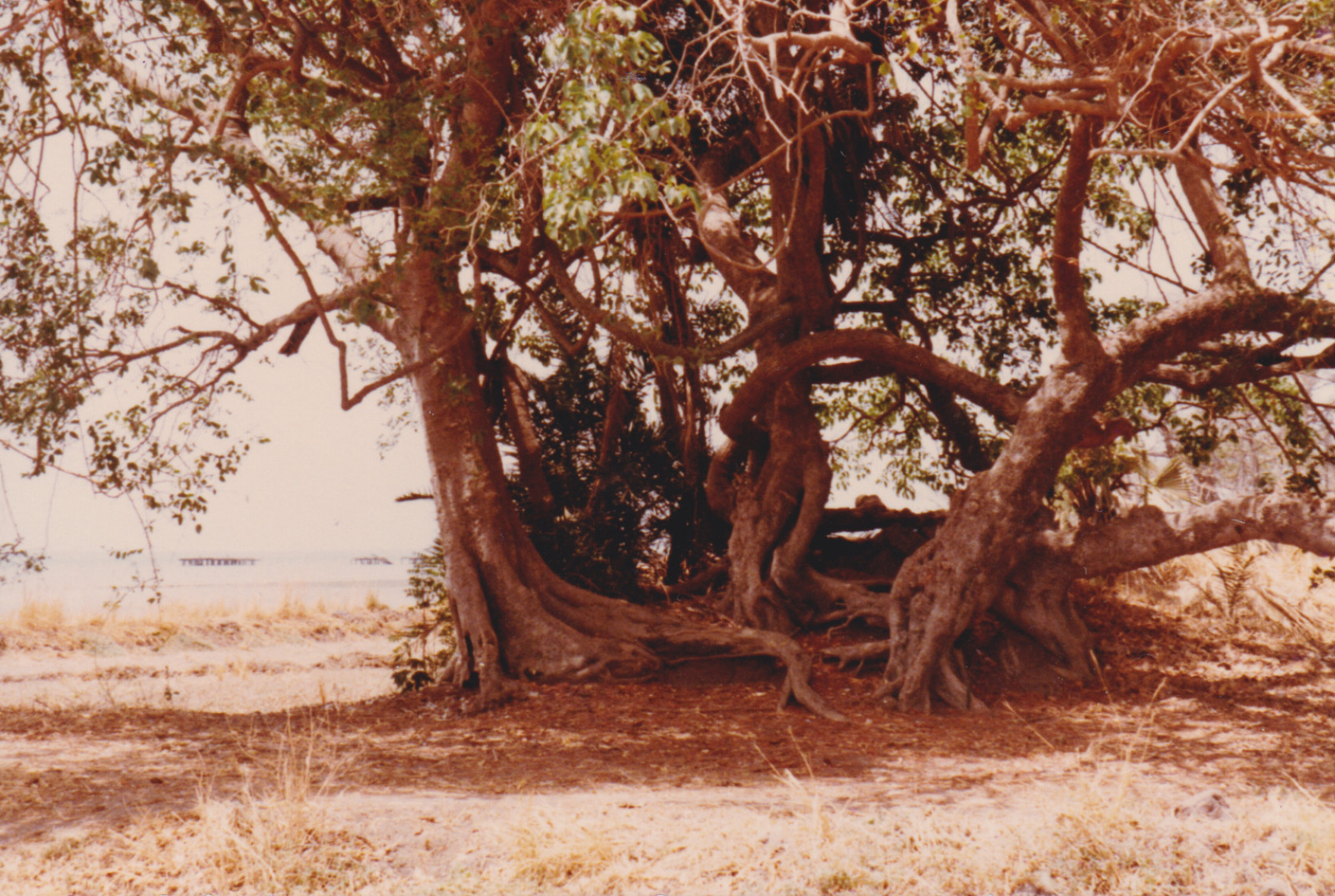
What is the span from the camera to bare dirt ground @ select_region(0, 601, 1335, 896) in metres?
4.50

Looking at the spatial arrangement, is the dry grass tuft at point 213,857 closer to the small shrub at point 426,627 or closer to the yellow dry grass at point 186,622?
the small shrub at point 426,627

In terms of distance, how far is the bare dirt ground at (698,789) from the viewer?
450 centimetres

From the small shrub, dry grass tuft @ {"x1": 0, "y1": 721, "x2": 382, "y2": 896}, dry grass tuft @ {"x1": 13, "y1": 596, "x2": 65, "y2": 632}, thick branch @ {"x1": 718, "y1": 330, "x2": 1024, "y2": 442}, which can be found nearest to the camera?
dry grass tuft @ {"x1": 0, "y1": 721, "x2": 382, "y2": 896}

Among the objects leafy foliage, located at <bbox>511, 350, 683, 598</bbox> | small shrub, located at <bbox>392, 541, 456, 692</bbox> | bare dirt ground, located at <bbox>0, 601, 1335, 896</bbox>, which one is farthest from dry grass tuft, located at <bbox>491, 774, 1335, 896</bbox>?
leafy foliage, located at <bbox>511, 350, 683, 598</bbox>

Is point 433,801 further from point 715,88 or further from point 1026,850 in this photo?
point 715,88

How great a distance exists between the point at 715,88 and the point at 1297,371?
19.9 feet

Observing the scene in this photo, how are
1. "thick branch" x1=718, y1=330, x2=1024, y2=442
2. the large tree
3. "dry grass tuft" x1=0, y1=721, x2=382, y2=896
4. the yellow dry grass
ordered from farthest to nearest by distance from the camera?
the yellow dry grass
"thick branch" x1=718, y1=330, x2=1024, y2=442
the large tree
"dry grass tuft" x1=0, y1=721, x2=382, y2=896

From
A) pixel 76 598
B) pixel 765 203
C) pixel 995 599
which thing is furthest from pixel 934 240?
pixel 76 598

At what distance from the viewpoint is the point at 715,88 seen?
10.5 m

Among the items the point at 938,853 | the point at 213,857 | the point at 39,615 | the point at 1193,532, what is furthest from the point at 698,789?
the point at 39,615

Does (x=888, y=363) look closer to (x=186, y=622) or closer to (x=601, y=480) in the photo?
(x=601, y=480)

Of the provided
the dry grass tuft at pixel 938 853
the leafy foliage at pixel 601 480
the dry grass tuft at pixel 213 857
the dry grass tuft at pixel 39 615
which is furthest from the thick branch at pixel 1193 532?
the dry grass tuft at pixel 39 615

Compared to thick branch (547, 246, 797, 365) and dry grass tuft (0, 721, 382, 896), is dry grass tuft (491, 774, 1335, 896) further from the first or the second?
thick branch (547, 246, 797, 365)

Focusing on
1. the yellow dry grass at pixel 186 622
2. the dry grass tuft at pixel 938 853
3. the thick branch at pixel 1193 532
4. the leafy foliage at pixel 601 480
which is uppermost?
the leafy foliage at pixel 601 480
